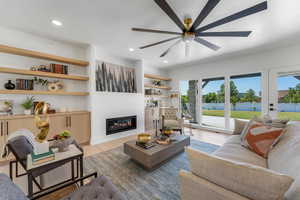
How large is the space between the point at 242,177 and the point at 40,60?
4185 millimetres

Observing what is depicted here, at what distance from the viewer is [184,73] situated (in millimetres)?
5559

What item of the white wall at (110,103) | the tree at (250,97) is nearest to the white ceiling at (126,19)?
the white wall at (110,103)

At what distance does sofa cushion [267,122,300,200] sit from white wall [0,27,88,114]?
395 centimetres

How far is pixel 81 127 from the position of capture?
10.4 ft

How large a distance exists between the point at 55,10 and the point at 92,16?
1.83 feet

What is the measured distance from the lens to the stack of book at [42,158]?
126 centimetres

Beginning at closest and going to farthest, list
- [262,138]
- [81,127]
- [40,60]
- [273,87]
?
[262,138], [40,60], [81,127], [273,87]

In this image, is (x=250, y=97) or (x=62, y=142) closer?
(x=62, y=142)

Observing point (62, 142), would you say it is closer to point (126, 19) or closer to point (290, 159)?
point (126, 19)

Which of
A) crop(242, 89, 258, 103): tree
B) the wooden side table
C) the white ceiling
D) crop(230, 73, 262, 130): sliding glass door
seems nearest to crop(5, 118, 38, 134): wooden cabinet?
the wooden side table

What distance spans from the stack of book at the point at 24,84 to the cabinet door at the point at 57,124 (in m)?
0.84

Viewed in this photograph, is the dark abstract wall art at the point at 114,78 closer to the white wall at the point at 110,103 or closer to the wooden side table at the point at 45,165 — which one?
the white wall at the point at 110,103

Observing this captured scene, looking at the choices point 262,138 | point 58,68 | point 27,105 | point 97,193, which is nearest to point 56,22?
point 58,68

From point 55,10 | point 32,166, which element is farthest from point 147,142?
point 55,10
